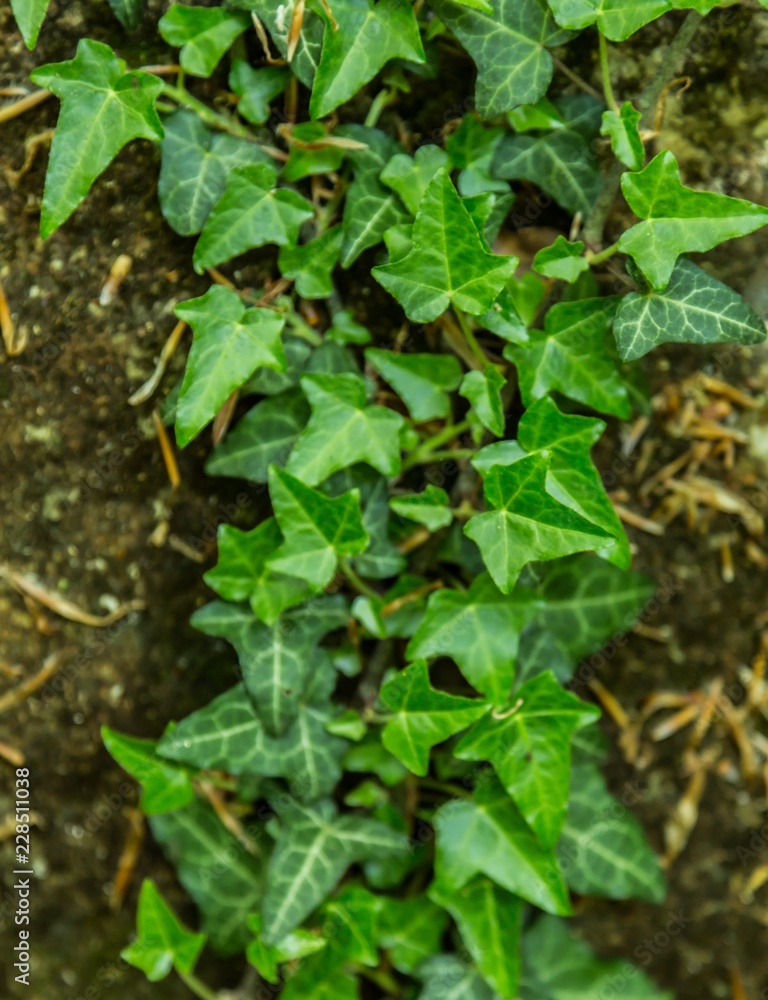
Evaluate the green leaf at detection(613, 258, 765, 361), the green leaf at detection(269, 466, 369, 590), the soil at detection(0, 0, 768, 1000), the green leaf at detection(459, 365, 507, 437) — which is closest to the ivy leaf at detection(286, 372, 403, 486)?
the green leaf at detection(269, 466, 369, 590)

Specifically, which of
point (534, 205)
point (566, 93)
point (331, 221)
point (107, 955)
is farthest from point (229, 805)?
point (566, 93)

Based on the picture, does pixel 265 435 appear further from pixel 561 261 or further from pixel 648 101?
pixel 648 101

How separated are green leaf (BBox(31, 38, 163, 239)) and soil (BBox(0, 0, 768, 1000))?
0.13 m

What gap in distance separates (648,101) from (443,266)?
42 cm

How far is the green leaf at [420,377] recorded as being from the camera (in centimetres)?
137

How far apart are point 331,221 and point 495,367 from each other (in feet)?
1.20

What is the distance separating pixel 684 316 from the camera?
47.9 inches

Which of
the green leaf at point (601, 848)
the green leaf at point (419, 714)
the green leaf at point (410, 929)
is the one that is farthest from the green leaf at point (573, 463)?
the green leaf at point (410, 929)

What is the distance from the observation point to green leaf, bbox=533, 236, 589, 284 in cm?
126

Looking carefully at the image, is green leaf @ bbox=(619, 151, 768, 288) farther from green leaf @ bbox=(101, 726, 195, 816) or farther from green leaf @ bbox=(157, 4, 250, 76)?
green leaf @ bbox=(101, 726, 195, 816)

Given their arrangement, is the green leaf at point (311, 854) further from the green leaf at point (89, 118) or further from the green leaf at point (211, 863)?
the green leaf at point (89, 118)

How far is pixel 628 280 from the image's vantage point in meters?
1.28

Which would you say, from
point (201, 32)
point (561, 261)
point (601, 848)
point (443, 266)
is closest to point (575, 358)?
point (561, 261)

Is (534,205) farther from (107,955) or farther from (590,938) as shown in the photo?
(107,955)
